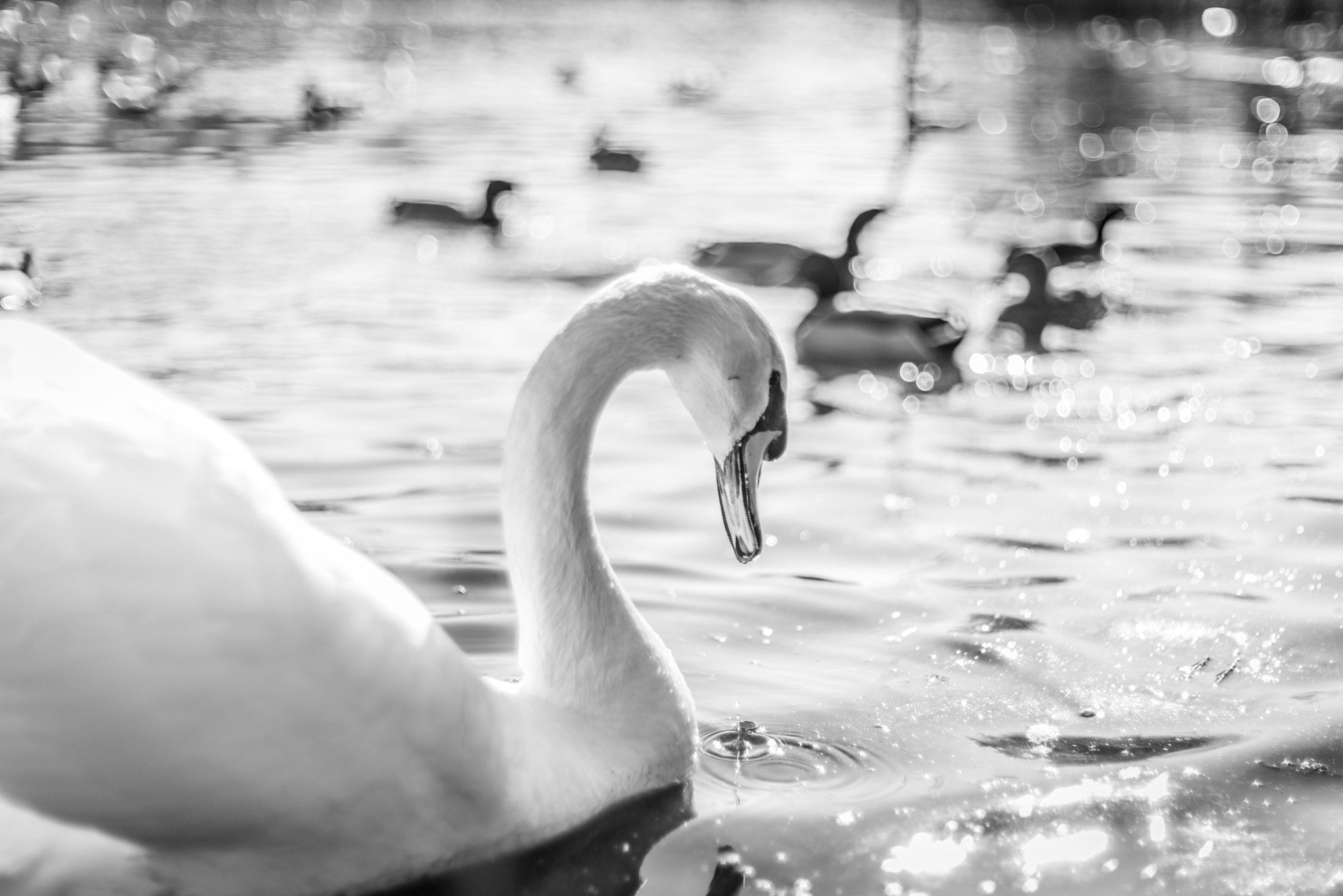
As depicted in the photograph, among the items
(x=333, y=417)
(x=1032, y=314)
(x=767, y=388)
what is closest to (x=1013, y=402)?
(x=1032, y=314)

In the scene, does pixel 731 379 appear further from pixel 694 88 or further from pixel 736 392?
pixel 694 88

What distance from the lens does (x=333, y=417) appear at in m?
8.20

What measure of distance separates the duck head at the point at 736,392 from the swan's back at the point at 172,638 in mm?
1160

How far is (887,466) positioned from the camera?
783 cm

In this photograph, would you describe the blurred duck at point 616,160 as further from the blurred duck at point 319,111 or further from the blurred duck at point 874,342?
the blurred duck at point 874,342

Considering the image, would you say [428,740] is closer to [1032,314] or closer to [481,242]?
[1032,314]

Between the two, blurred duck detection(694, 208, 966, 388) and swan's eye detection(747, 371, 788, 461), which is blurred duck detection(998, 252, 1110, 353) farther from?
swan's eye detection(747, 371, 788, 461)

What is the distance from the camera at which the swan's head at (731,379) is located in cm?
398

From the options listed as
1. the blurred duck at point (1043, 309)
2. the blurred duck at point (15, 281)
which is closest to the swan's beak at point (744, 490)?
the blurred duck at point (1043, 309)

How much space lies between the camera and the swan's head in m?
3.98

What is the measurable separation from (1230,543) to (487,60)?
126ft

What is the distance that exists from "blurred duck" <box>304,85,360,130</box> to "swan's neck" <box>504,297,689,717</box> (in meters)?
21.6

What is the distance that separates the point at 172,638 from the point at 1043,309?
31.6ft

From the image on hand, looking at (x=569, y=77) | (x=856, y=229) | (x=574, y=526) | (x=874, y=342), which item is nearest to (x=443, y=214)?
(x=856, y=229)
